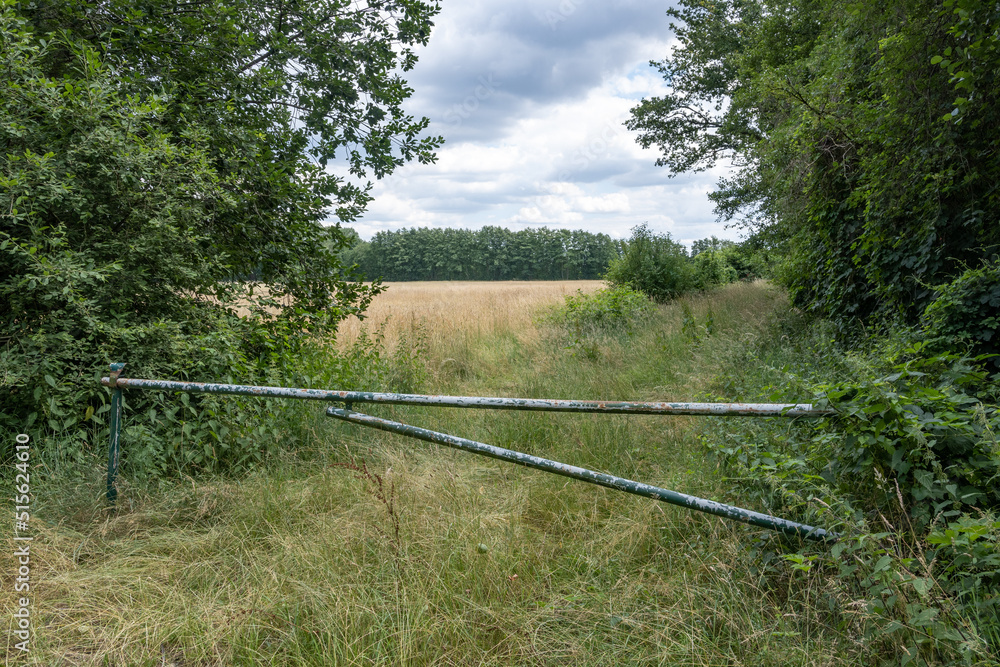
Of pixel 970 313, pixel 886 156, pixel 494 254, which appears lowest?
pixel 970 313

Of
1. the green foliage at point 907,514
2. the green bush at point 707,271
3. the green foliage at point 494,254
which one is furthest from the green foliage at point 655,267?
the green foliage at point 494,254

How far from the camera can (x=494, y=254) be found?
7756cm

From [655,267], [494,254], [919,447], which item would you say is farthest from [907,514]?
[494,254]

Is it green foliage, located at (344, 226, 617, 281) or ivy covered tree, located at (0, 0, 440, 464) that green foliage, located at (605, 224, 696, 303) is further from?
green foliage, located at (344, 226, 617, 281)

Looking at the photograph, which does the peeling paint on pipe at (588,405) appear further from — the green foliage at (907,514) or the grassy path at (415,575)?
the grassy path at (415,575)

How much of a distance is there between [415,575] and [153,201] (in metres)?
3.40

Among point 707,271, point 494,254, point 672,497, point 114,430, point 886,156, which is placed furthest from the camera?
point 494,254

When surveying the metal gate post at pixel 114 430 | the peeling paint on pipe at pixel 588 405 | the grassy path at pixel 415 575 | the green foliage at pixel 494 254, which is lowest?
the grassy path at pixel 415 575

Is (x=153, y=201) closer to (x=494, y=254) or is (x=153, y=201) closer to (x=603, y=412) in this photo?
(x=603, y=412)

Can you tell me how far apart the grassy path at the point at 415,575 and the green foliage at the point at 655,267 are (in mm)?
12392

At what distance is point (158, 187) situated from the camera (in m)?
3.87

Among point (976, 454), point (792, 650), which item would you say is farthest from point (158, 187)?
point (976, 454)

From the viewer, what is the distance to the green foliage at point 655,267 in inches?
612

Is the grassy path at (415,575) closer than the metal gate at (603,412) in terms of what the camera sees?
No
